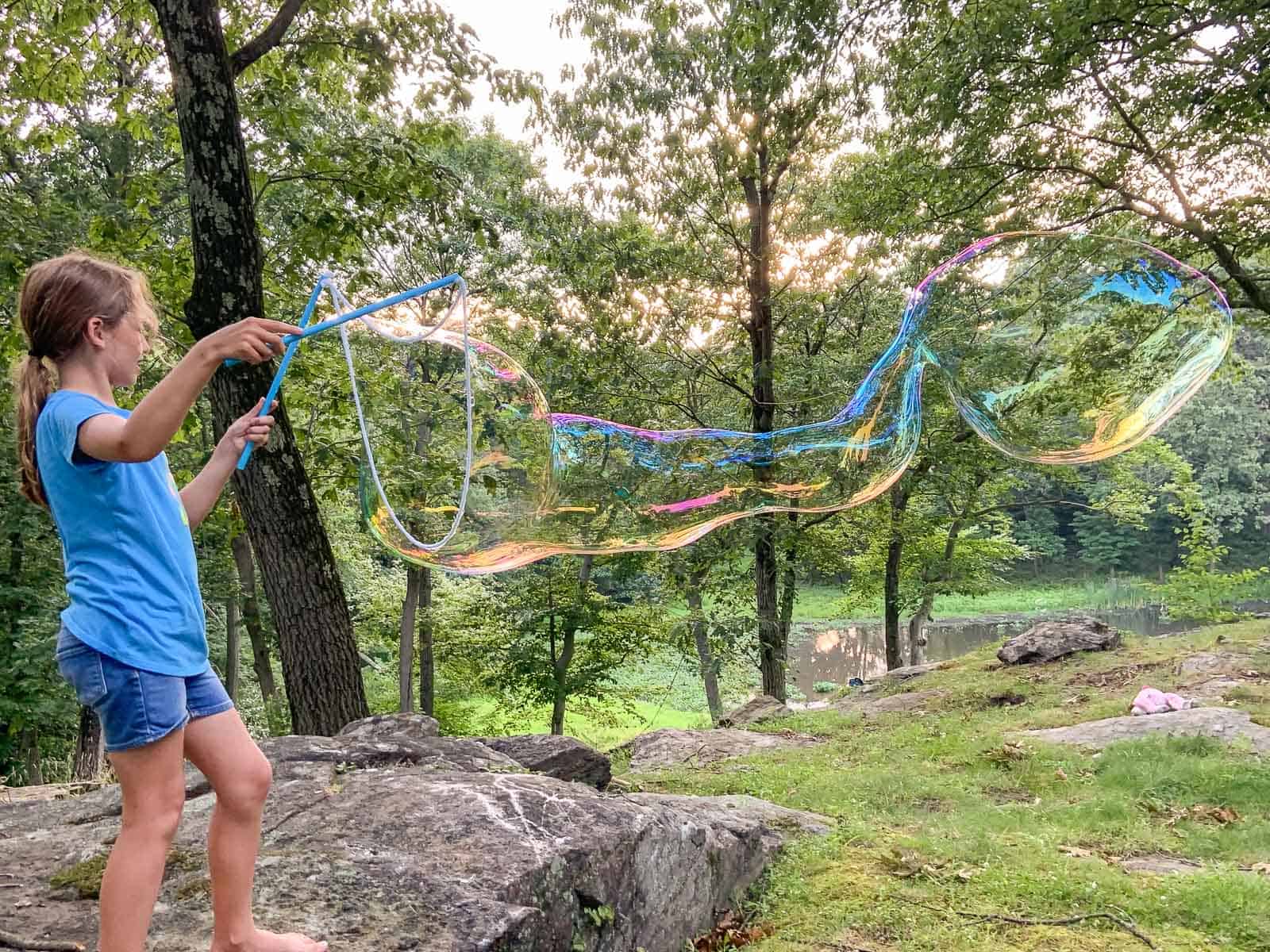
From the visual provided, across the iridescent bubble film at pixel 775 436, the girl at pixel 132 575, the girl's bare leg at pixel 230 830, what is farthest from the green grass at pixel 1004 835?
the girl at pixel 132 575

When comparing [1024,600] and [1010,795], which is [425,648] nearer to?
[1010,795]

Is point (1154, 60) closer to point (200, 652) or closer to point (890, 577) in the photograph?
point (200, 652)

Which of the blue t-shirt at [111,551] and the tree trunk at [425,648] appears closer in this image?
the blue t-shirt at [111,551]

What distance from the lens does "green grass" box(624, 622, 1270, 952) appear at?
10.8ft

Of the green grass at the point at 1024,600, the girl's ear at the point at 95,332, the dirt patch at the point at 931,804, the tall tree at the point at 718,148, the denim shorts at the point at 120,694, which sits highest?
the tall tree at the point at 718,148

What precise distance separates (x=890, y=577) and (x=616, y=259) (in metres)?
8.49

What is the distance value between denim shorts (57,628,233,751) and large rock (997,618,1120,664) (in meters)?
12.5

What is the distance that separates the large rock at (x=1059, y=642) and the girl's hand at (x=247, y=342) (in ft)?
41.0

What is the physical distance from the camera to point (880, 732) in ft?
29.1

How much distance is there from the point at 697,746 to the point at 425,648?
6738 mm

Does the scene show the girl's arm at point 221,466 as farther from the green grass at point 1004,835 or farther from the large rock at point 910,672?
the large rock at point 910,672

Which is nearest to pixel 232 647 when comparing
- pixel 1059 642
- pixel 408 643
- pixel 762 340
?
pixel 408 643

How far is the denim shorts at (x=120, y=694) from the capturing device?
1.68 metres

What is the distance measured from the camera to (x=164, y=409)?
157 cm
